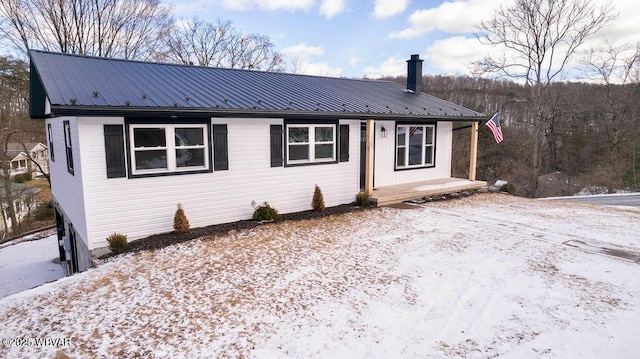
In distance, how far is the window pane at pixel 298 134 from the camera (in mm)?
8742

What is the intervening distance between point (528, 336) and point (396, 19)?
55.1 feet

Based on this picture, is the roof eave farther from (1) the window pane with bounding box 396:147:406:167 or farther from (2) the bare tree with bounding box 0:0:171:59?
(2) the bare tree with bounding box 0:0:171:59

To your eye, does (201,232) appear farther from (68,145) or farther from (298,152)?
(68,145)

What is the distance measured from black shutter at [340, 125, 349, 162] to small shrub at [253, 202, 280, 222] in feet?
8.15

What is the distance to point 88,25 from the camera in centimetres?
1995

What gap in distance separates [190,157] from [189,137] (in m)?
0.41

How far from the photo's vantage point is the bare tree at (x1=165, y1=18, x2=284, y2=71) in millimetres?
26297

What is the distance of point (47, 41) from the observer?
61.8 ft

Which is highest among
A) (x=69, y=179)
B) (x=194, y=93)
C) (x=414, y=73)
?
(x=414, y=73)

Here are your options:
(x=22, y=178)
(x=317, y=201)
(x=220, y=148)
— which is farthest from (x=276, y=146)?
(x=22, y=178)

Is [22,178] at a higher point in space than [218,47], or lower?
lower

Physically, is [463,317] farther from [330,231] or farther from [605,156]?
[605,156]

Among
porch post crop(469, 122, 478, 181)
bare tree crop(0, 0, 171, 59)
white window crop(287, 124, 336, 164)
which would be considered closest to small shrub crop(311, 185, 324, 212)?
white window crop(287, 124, 336, 164)

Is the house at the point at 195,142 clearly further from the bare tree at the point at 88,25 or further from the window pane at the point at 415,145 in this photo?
the bare tree at the point at 88,25
